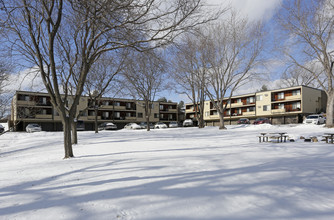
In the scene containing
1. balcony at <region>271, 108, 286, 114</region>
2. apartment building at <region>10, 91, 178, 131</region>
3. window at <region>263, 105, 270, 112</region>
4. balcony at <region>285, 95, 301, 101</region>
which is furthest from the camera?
window at <region>263, 105, 270, 112</region>

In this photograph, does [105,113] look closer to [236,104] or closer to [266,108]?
[236,104]

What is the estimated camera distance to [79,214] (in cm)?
370

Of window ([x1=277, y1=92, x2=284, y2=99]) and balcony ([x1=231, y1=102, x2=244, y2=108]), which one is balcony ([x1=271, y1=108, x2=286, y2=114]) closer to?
window ([x1=277, y1=92, x2=284, y2=99])

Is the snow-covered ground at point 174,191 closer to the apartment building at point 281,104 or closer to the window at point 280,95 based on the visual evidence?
the apartment building at point 281,104

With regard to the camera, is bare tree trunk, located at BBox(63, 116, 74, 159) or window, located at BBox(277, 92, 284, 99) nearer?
bare tree trunk, located at BBox(63, 116, 74, 159)

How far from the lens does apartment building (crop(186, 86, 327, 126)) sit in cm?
4753

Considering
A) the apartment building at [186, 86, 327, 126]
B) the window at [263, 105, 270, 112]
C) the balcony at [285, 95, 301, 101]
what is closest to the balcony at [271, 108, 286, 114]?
the apartment building at [186, 86, 327, 126]

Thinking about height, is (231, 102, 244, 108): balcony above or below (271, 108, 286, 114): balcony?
above

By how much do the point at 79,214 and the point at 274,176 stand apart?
14.8 ft

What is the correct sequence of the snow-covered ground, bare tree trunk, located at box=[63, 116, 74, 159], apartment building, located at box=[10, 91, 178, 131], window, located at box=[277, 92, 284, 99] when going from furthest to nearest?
window, located at box=[277, 92, 284, 99] < apartment building, located at box=[10, 91, 178, 131] < bare tree trunk, located at box=[63, 116, 74, 159] < the snow-covered ground

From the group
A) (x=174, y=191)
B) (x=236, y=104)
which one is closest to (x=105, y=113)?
(x=236, y=104)

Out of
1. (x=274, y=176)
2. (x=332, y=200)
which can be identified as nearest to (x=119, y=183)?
(x=274, y=176)

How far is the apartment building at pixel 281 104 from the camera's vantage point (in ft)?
156

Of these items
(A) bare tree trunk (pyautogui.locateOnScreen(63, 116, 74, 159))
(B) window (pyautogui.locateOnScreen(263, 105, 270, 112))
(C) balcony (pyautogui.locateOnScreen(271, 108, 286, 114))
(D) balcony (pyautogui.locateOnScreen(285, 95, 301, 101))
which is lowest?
(A) bare tree trunk (pyautogui.locateOnScreen(63, 116, 74, 159))
